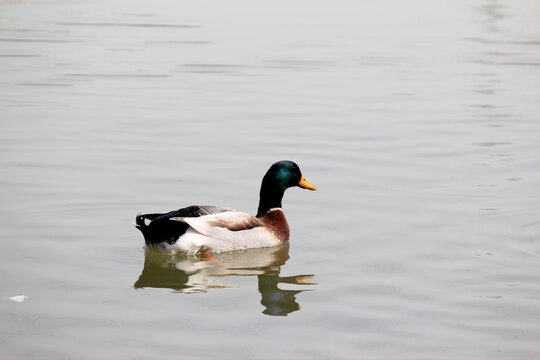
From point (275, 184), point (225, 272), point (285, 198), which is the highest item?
point (275, 184)

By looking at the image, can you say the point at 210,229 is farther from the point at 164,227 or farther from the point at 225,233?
the point at 164,227

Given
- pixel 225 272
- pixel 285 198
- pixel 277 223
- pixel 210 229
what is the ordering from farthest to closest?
1. pixel 285 198
2. pixel 277 223
3. pixel 210 229
4. pixel 225 272

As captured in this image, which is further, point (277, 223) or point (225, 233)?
point (277, 223)

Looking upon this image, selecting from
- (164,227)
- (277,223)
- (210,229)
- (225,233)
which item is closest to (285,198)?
(277,223)

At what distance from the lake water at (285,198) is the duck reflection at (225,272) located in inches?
1.3

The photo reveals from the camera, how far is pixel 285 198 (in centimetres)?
1273

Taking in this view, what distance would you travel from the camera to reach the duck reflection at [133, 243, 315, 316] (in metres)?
8.88

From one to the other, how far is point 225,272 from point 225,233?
2.44ft

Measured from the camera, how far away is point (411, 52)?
28156 mm

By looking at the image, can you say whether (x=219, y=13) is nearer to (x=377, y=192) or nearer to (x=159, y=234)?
(x=377, y=192)

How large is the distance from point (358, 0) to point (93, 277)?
41033 mm

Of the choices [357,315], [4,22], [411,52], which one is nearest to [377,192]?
[357,315]

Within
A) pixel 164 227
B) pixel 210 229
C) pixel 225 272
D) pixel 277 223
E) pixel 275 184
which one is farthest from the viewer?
pixel 275 184

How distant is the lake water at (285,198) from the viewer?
7895mm
